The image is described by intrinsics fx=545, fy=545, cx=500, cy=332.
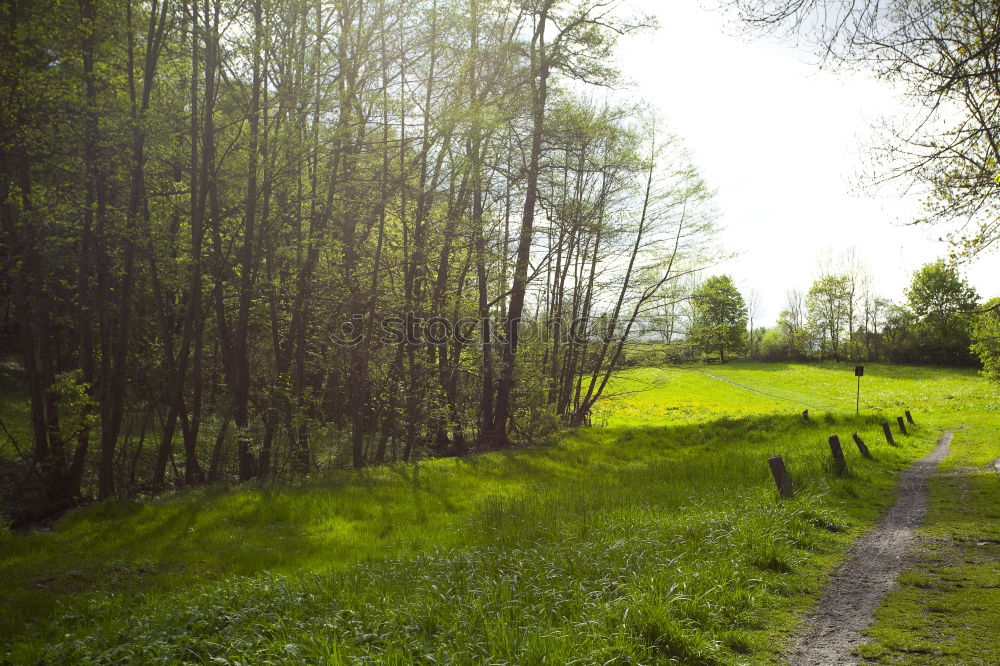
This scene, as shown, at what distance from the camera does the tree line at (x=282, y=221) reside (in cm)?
1088

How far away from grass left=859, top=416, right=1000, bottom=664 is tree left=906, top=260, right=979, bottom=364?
5492 centimetres

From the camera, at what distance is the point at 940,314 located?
5253 centimetres

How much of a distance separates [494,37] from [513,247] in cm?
666

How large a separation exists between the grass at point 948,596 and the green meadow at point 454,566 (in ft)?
0.60

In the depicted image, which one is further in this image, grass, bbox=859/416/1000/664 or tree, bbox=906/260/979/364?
tree, bbox=906/260/979/364

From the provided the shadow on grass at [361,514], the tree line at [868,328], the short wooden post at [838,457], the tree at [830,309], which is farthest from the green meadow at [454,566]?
the tree at [830,309]

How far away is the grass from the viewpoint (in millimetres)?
4238

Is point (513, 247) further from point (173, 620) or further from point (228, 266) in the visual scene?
point (173, 620)

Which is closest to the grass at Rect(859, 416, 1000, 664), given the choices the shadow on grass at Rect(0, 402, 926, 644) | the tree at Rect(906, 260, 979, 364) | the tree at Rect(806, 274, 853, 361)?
the shadow on grass at Rect(0, 402, 926, 644)

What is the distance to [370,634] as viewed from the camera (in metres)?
4.30

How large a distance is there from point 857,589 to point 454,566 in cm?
415

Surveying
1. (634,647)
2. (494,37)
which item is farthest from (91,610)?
(494,37)

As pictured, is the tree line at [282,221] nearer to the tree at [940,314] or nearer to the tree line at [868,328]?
the tree line at [868,328]

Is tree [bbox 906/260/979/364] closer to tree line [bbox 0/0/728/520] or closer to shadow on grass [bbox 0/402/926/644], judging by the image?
tree line [bbox 0/0/728/520]
